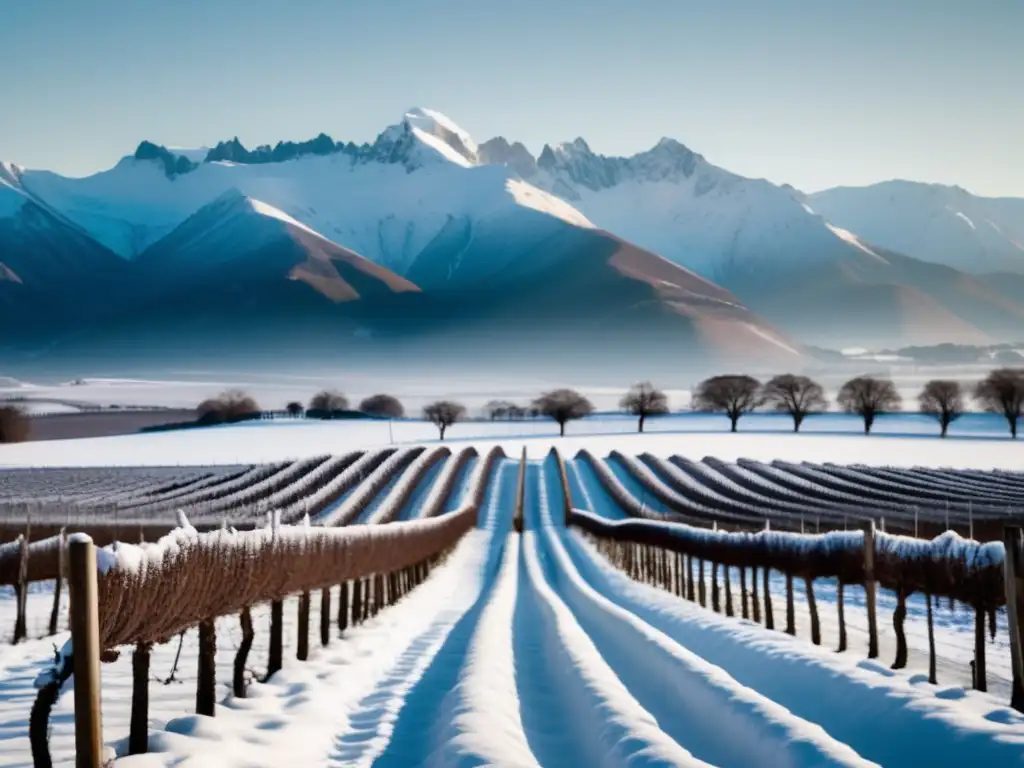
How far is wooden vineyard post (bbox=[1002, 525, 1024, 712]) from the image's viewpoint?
1311 centimetres

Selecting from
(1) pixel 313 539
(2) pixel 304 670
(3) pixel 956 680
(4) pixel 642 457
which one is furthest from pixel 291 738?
(4) pixel 642 457

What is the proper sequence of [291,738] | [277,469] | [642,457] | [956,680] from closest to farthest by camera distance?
[291,738] → [956,680] → [277,469] → [642,457]

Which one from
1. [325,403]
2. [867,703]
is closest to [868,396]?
[325,403]

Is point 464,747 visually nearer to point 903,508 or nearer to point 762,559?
point 762,559

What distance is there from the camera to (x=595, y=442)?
13138 centimetres

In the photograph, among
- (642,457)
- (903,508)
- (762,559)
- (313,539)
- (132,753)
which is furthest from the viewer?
(642,457)

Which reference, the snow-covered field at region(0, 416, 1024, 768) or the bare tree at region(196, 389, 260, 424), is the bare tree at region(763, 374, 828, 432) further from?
the snow-covered field at region(0, 416, 1024, 768)

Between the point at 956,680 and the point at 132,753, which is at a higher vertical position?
the point at 132,753

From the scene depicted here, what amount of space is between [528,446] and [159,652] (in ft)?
345

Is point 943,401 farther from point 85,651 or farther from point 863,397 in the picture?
point 85,651

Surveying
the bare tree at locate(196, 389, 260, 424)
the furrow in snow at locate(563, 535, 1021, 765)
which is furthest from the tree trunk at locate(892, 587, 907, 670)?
the bare tree at locate(196, 389, 260, 424)

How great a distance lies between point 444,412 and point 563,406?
18747mm

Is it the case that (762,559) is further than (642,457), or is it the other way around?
(642,457)

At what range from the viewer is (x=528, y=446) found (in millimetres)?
125188
